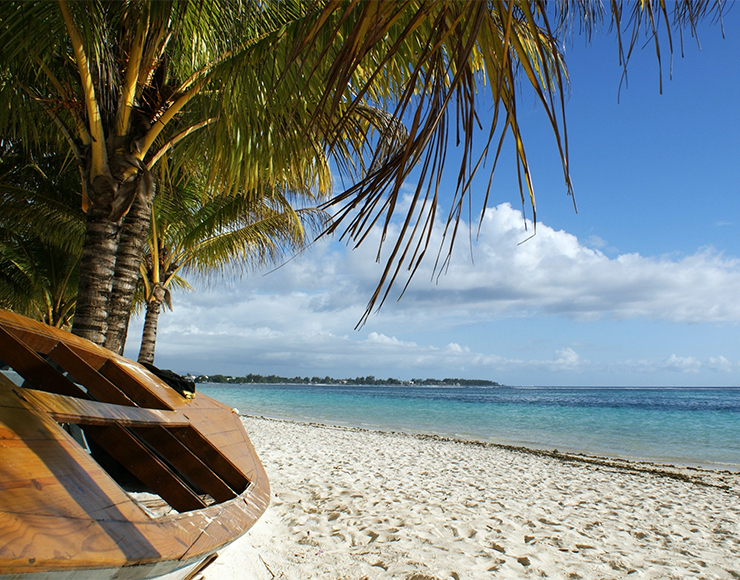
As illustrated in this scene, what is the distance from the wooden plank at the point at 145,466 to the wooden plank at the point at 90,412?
0.08 meters

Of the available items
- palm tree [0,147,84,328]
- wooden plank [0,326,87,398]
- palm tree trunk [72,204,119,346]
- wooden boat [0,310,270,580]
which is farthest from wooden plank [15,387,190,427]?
palm tree [0,147,84,328]

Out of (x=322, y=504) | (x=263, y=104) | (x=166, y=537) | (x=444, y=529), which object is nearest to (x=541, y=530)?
(x=444, y=529)

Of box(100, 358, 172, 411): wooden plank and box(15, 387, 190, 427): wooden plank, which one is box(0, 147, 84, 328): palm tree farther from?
box(15, 387, 190, 427): wooden plank

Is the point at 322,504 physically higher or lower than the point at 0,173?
lower

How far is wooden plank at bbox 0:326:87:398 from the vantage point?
248 centimetres

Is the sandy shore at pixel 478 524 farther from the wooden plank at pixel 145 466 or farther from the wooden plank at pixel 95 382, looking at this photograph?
the wooden plank at pixel 95 382

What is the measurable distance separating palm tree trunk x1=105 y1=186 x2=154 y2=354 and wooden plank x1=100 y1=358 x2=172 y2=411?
2819 mm

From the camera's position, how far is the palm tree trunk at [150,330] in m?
10.9

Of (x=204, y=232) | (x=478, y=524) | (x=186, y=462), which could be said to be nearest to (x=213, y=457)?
(x=186, y=462)

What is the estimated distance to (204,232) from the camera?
9.57 m

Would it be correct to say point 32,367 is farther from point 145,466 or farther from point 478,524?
point 478,524

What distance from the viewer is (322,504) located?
4.56m

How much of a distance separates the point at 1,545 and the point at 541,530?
13.2ft

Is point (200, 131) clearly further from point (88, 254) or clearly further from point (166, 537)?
point (166, 537)
